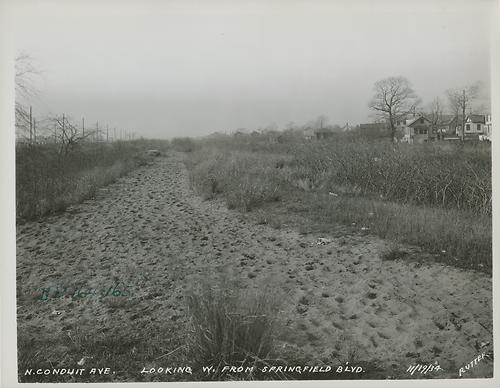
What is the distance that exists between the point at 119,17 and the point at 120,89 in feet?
1.48

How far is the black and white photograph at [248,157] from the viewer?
2469 mm

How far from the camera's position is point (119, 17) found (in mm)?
2564

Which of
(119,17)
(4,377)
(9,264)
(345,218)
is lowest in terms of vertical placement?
(4,377)

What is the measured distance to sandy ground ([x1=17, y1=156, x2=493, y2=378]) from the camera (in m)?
2.42

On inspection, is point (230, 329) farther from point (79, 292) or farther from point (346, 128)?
point (346, 128)

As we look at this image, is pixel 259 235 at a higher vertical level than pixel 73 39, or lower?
lower

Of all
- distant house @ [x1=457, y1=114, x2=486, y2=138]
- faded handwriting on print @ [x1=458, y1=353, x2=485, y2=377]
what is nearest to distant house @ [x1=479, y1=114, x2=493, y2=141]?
distant house @ [x1=457, y1=114, x2=486, y2=138]

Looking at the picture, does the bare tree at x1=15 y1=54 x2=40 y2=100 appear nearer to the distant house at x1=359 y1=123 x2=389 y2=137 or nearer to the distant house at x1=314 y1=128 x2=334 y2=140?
the distant house at x1=314 y1=128 x2=334 y2=140

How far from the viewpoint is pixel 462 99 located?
8.55 ft

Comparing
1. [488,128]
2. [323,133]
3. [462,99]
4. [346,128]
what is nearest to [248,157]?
[323,133]

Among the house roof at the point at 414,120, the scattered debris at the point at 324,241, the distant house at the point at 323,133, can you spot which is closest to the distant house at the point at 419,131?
the house roof at the point at 414,120

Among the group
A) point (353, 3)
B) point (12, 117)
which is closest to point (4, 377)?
point (12, 117)

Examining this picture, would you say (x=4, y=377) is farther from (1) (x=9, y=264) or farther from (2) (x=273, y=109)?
(2) (x=273, y=109)

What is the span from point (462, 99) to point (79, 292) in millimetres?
2747
